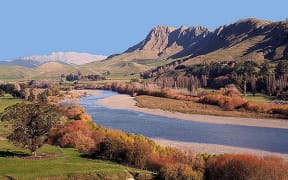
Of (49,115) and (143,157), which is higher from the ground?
(49,115)

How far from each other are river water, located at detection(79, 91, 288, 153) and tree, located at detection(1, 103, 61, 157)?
138ft

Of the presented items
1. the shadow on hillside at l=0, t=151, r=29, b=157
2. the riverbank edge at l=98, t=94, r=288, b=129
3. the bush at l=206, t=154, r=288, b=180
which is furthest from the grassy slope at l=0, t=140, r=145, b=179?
the riverbank edge at l=98, t=94, r=288, b=129

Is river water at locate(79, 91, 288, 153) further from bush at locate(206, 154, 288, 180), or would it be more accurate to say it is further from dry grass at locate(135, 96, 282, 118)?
bush at locate(206, 154, 288, 180)

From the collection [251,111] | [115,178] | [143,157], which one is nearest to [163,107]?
[251,111]

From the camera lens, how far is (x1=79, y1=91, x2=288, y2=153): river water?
3401 inches

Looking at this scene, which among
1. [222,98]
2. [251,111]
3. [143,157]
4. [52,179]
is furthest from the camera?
[222,98]

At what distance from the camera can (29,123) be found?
5119cm

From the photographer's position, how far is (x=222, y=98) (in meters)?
164

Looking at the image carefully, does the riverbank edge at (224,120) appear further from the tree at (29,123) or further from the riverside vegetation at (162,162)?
the tree at (29,123)

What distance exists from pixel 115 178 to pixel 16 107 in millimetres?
18432

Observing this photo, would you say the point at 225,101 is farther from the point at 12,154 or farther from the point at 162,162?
the point at 12,154

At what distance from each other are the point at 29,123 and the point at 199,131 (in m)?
59.5

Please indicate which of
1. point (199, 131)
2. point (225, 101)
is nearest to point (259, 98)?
point (225, 101)

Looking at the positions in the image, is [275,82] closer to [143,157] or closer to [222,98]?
[222,98]
